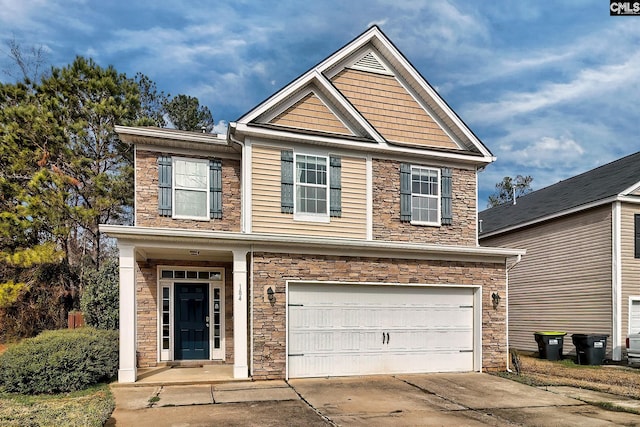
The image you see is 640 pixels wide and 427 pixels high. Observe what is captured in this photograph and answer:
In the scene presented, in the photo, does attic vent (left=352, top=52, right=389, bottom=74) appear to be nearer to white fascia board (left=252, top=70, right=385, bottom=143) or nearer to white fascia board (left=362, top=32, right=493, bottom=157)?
white fascia board (left=362, top=32, right=493, bottom=157)

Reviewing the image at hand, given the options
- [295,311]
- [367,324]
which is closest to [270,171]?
[295,311]

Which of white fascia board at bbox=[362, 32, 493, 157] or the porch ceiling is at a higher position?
white fascia board at bbox=[362, 32, 493, 157]

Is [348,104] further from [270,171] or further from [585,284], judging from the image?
[585,284]

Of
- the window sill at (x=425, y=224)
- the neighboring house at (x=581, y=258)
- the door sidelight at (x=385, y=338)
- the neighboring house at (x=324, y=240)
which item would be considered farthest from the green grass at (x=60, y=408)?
the neighboring house at (x=581, y=258)

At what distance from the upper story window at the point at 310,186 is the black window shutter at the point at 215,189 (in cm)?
178

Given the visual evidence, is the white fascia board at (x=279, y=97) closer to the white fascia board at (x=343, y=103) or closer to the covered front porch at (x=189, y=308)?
the white fascia board at (x=343, y=103)

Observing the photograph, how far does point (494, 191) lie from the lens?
1969 inches

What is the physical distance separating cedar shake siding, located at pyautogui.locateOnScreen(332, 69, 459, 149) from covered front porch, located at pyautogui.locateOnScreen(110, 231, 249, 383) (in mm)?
5425

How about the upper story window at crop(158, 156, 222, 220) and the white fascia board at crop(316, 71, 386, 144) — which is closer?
the upper story window at crop(158, 156, 222, 220)

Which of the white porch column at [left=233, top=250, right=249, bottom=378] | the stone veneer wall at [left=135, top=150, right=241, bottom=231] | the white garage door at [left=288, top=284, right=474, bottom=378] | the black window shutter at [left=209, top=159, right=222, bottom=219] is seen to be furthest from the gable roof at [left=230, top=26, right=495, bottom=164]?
the white garage door at [left=288, top=284, right=474, bottom=378]

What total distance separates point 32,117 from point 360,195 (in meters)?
12.9

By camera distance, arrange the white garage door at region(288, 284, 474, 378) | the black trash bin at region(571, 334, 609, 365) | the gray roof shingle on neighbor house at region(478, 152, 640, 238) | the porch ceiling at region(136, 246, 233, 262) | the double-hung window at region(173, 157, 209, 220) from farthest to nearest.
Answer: the gray roof shingle on neighbor house at region(478, 152, 640, 238) → the black trash bin at region(571, 334, 609, 365) → the double-hung window at region(173, 157, 209, 220) → the white garage door at region(288, 284, 474, 378) → the porch ceiling at region(136, 246, 233, 262)

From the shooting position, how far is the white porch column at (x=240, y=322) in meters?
10.6

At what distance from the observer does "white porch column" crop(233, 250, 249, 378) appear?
10594mm
